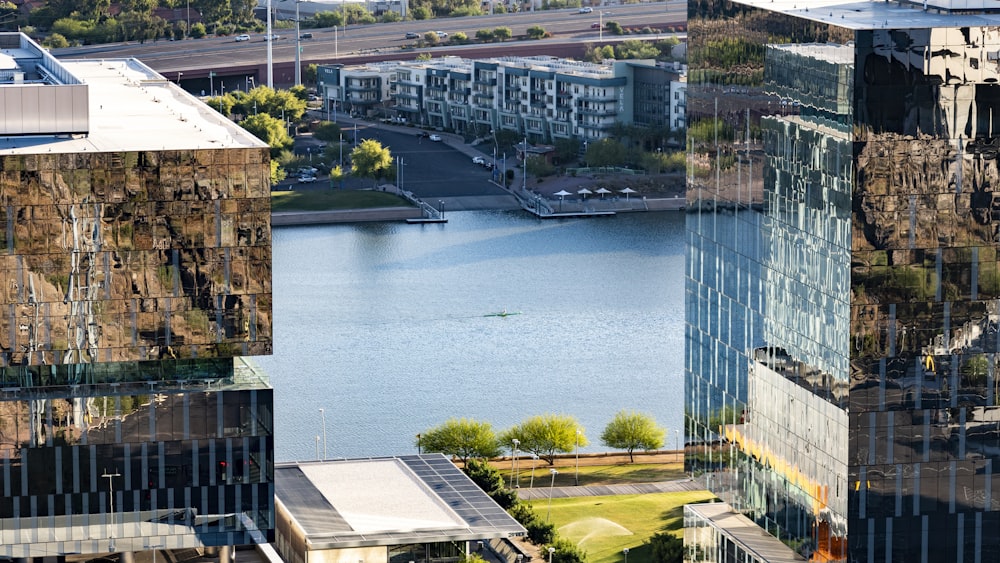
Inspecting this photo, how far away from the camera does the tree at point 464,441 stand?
67.3 m

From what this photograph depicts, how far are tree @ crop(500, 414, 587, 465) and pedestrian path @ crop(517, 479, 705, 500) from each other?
2.26 m

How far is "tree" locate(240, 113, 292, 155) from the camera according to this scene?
128250 mm

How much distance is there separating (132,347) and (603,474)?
75.7 feet

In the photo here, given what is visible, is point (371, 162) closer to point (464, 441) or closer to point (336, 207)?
point (336, 207)

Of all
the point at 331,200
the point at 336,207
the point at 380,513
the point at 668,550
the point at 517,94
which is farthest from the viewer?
the point at 517,94

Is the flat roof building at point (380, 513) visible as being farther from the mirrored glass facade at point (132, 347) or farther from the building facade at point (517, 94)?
the building facade at point (517, 94)

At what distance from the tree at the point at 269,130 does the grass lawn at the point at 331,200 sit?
8.16 metres

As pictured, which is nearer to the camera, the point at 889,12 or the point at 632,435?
the point at 889,12

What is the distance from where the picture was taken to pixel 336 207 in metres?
117

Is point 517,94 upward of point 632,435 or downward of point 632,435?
upward

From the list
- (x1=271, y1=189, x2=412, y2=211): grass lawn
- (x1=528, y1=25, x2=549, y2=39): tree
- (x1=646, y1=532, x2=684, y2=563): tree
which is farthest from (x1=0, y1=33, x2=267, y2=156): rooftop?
(x1=528, y1=25, x2=549, y2=39): tree

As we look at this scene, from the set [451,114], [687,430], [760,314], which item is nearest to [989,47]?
[760,314]

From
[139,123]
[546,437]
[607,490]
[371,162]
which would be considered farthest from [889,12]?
[371,162]

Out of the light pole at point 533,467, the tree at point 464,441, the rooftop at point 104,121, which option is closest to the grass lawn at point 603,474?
the light pole at point 533,467
